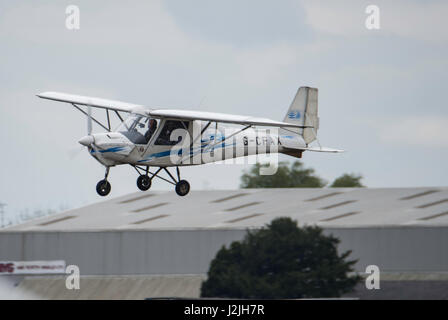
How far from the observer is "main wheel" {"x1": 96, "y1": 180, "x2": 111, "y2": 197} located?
34.5m

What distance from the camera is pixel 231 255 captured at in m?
72.4

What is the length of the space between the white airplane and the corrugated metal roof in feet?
114

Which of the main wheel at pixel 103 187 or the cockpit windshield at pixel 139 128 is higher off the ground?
the cockpit windshield at pixel 139 128

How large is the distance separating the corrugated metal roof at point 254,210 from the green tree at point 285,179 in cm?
5274

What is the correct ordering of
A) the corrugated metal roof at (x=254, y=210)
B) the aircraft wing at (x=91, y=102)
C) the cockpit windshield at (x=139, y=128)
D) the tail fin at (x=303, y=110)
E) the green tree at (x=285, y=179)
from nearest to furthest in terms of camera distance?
the cockpit windshield at (x=139, y=128)
the aircraft wing at (x=91, y=102)
the tail fin at (x=303, y=110)
the corrugated metal roof at (x=254, y=210)
the green tree at (x=285, y=179)

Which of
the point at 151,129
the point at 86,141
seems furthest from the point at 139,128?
the point at 86,141

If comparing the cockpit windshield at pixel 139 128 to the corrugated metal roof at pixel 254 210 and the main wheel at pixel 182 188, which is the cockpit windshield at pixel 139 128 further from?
the corrugated metal roof at pixel 254 210

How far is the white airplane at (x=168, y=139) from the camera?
114 ft

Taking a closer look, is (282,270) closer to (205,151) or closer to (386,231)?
(386,231)

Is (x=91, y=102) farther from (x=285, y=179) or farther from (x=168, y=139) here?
(x=285, y=179)

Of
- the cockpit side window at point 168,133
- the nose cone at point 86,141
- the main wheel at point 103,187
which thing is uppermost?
the cockpit side window at point 168,133

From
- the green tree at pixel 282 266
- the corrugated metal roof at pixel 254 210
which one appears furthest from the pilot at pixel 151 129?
the corrugated metal roof at pixel 254 210
